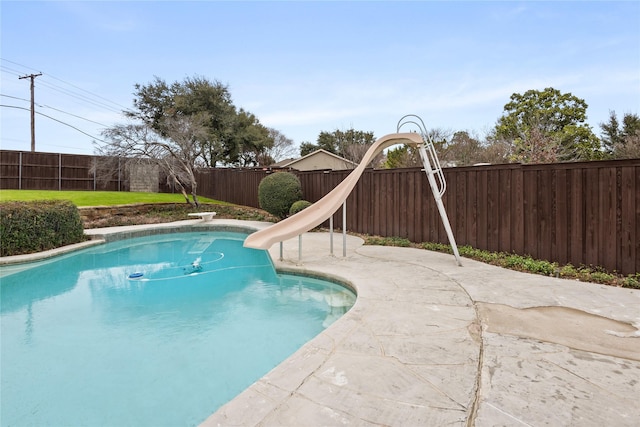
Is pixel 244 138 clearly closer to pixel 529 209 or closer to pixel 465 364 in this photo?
pixel 529 209

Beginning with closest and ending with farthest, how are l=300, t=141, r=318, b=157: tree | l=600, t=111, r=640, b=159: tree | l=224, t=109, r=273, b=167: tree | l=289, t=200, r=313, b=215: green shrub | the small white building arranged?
l=289, t=200, r=313, b=215: green shrub
l=600, t=111, r=640, b=159: tree
l=224, t=109, r=273, b=167: tree
the small white building
l=300, t=141, r=318, b=157: tree

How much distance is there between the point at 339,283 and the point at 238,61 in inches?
447

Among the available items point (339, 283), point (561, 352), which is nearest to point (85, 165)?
point (339, 283)

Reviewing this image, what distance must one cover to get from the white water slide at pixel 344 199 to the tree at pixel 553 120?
15951 millimetres

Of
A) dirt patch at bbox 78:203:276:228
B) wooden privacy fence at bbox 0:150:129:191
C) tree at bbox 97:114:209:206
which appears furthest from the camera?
wooden privacy fence at bbox 0:150:129:191

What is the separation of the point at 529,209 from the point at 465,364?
14.7 ft

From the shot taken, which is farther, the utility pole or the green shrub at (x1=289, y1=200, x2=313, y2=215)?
the utility pole

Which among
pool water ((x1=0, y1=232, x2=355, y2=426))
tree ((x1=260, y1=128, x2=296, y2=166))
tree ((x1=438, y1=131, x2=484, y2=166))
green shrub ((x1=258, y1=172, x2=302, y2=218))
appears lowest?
pool water ((x1=0, y1=232, x2=355, y2=426))

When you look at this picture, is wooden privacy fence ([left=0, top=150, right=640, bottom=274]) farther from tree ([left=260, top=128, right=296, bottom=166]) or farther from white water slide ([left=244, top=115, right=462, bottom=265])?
tree ([left=260, top=128, right=296, bottom=166])

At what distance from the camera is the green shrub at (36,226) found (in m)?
7.27

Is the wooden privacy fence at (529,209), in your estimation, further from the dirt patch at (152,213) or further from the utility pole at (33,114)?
the utility pole at (33,114)

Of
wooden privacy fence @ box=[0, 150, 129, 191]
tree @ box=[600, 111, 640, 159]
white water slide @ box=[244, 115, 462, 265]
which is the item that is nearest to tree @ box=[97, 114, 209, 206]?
wooden privacy fence @ box=[0, 150, 129, 191]

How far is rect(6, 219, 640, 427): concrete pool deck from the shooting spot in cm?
183

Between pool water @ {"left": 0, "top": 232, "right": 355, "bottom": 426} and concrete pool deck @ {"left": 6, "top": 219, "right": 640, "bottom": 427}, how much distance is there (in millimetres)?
798
